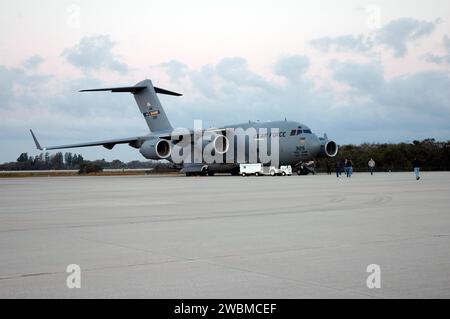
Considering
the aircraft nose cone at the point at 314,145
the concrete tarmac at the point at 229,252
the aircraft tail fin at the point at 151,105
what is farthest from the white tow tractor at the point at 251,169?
the concrete tarmac at the point at 229,252

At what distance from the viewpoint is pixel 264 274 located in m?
6.09

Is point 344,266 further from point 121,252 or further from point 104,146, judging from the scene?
point 104,146

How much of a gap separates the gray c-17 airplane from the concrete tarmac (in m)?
28.0

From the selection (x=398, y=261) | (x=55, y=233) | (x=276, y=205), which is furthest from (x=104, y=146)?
(x=398, y=261)

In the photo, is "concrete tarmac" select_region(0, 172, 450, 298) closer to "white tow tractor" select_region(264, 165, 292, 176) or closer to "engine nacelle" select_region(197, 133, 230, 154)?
"white tow tractor" select_region(264, 165, 292, 176)

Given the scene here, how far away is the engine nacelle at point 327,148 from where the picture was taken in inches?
1618

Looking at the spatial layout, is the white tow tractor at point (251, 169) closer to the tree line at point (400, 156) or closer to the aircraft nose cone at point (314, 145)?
the aircraft nose cone at point (314, 145)

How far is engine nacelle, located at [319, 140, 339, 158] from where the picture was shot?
41.1m

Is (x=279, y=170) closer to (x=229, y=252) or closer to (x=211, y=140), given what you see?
(x=211, y=140)

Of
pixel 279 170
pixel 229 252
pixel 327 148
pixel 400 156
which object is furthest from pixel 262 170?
pixel 229 252

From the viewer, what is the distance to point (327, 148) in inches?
1628
